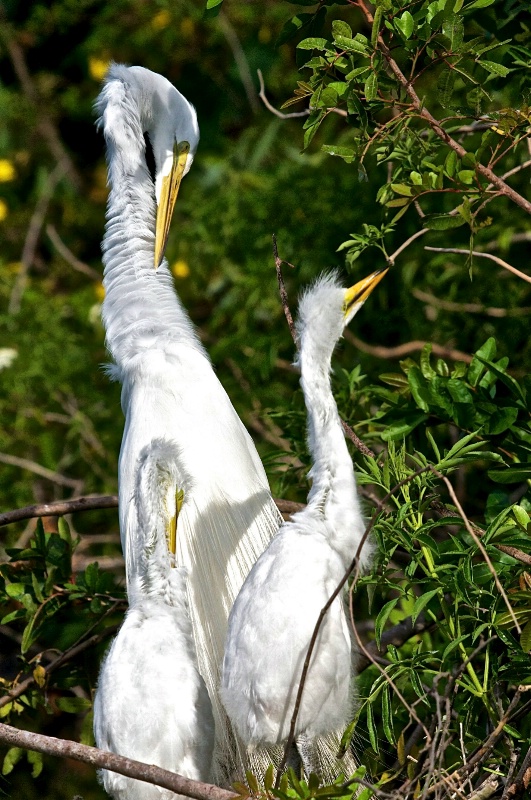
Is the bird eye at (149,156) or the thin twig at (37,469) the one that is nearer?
the bird eye at (149,156)

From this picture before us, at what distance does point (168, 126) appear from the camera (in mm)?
2551

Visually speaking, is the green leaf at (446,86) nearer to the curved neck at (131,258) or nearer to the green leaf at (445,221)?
the green leaf at (445,221)

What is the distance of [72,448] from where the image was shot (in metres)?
3.61

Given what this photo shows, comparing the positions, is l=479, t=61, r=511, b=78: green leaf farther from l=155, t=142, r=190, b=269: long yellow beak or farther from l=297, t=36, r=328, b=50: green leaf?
l=155, t=142, r=190, b=269: long yellow beak

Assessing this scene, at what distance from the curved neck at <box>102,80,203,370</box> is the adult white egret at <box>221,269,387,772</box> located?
620mm

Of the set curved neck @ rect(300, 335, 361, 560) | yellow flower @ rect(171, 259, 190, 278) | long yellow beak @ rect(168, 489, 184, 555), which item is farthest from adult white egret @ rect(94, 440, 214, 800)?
yellow flower @ rect(171, 259, 190, 278)

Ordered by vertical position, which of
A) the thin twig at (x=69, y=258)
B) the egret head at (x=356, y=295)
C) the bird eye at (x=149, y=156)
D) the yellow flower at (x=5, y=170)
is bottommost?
the egret head at (x=356, y=295)

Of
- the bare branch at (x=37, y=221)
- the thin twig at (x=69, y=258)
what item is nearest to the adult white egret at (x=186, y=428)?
the thin twig at (x=69, y=258)

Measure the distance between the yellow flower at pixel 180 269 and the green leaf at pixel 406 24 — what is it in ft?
6.94

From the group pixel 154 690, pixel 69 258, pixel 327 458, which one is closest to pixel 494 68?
pixel 327 458

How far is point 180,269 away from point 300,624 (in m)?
2.36

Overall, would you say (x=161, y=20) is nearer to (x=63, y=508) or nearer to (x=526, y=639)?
(x=63, y=508)

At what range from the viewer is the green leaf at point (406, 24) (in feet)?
5.67

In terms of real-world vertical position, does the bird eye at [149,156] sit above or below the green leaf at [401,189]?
above
